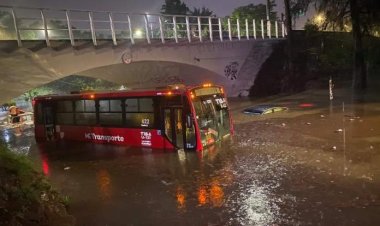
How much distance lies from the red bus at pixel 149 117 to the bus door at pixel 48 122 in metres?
0.56

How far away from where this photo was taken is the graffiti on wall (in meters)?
34.8

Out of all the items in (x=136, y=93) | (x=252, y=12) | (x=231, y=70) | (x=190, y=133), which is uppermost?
(x=252, y=12)

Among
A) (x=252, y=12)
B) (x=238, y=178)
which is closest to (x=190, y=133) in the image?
(x=238, y=178)

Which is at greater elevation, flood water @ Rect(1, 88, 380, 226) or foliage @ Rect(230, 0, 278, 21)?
foliage @ Rect(230, 0, 278, 21)

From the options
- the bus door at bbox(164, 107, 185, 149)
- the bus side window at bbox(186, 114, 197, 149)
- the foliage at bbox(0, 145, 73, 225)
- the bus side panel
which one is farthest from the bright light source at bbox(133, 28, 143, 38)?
the foliage at bbox(0, 145, 73, 225)

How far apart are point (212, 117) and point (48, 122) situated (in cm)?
955

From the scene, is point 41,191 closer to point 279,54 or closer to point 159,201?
point 159,201

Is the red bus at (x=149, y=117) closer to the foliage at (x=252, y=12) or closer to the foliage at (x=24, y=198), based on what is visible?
the foliage at (x=24, y=198)

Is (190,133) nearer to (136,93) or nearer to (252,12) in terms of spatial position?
(136,93)

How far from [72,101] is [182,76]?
16.1 metres

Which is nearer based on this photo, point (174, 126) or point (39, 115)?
point (174, 126)

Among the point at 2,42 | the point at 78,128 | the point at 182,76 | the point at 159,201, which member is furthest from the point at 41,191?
the point at 182,76

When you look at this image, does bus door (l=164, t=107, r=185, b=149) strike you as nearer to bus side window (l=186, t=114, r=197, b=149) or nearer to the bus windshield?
bus side window (l=186, t=114, r=197, b=149)

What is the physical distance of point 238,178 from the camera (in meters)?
11.4
